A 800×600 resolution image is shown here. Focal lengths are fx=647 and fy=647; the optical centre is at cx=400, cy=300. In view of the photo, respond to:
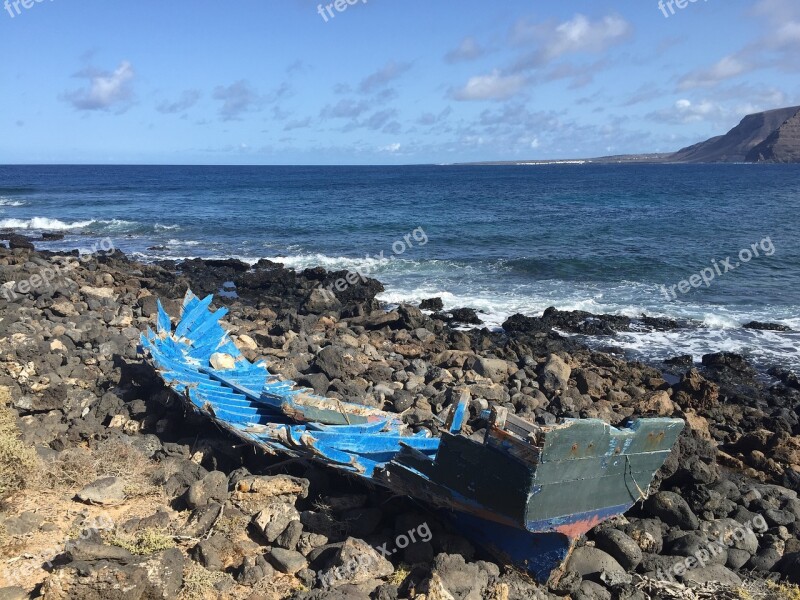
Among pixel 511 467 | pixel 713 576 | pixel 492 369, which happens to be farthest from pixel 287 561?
pixel 492 369

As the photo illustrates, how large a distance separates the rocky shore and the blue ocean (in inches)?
175

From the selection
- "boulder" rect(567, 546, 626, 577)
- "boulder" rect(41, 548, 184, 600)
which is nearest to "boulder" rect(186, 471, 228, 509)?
"boulder" rect(41, 548, 184, 600)

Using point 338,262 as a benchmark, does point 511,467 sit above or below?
below

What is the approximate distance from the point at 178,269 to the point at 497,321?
586 inches

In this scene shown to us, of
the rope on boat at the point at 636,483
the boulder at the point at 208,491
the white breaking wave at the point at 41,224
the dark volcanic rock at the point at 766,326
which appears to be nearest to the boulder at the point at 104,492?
the boulder at the point at 208,491

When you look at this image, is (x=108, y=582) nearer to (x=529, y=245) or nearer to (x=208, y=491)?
(x=208, y=491)

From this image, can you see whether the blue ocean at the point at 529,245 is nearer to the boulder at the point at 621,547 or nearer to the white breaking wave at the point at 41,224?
the white breaking wave at the point at 41,224

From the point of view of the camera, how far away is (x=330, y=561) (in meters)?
6.81

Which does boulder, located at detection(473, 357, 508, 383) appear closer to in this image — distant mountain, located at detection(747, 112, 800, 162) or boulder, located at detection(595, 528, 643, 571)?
boulder, located at detection(595, 528, 643, 571)

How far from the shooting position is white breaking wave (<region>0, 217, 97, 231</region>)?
42000 mm

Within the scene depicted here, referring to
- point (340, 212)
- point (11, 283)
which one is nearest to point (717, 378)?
point (11, 283)

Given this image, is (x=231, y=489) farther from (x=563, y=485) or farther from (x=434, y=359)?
(x=434, y=359)

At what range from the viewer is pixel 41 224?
43.0m

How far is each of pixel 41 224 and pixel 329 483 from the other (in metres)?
42.2
